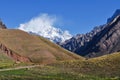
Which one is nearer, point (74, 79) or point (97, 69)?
point (74, 79)

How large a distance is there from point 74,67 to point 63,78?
28.1 metres

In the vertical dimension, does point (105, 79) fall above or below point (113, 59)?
below

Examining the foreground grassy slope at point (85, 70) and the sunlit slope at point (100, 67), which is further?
the sunlit slope at point (100, 67)

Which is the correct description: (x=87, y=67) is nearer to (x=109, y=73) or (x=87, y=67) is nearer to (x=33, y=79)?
(x=109, y=73)

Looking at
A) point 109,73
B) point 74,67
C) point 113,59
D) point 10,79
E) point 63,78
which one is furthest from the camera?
point 113,59

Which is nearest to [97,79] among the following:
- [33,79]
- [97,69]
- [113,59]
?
[33,79]

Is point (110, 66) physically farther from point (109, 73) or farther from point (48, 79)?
point (48, 79)

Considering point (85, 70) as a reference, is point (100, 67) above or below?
above

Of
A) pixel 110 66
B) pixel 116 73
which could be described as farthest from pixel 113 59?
pixel 116 73

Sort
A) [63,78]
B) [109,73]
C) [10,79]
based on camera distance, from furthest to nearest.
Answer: [109,73], [63,78], [10,79]

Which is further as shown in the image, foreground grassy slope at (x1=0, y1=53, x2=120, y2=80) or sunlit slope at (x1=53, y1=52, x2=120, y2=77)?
sunlit slope at (x1=53, y1=52, x2=120, y2=77)

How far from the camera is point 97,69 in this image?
92.0 m

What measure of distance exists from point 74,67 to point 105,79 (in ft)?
88.1

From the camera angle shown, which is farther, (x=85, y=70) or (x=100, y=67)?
(x=100, y=67)
